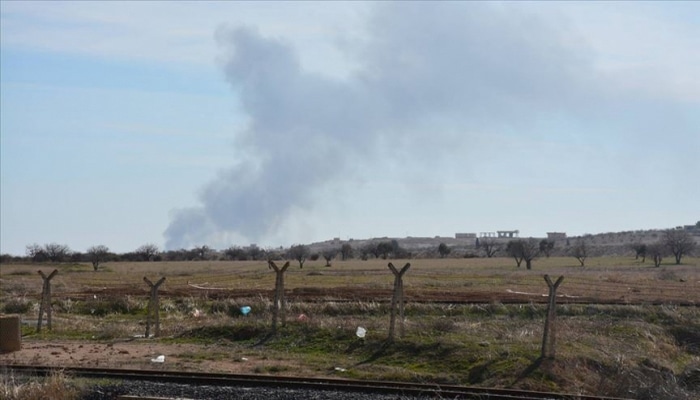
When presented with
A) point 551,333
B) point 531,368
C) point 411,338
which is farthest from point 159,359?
point 551,333

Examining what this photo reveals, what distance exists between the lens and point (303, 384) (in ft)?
68.7

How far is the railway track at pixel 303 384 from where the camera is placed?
19766 millimetres

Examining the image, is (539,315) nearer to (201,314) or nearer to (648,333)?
(648,333)

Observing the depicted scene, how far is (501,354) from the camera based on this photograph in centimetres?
2456

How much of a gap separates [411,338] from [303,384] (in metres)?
6.97

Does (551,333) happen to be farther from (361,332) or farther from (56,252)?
(56,252)

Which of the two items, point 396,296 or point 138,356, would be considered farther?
point 396,296

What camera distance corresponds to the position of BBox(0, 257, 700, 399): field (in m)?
23.5

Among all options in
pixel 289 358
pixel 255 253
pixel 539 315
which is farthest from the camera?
pixel 255 253

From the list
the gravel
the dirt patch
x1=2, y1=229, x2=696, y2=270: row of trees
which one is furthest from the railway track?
x1=2, y1=229, x2=696, y2=270: row of trees

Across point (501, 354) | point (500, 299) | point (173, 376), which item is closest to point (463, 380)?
point (501, 354)

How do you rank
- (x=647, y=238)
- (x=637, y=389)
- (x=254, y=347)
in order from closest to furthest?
(x=637, y=389)
(x=254, y=347)
(x=647, y=238)

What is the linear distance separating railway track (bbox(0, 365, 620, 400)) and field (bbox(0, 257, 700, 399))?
5.63 ft

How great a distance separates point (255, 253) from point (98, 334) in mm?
127943
